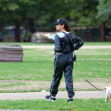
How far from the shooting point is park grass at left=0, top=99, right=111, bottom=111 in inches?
371

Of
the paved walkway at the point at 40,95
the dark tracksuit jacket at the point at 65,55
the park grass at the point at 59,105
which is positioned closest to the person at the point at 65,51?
the dark tracksuit jacket at the point at 65,55

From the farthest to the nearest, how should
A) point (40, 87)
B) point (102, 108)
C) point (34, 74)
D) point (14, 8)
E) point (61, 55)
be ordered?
point (14, 8) < point (34, 74) < point (40, 87) < point (61, 55) < point (102, 108)

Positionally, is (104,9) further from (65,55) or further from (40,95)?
Answer: (65,55)

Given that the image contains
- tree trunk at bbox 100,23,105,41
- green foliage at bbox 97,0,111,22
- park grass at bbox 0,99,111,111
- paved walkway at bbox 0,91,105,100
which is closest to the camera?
park grass at bbox 0,99,111,111

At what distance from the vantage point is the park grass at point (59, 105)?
30.9 feet

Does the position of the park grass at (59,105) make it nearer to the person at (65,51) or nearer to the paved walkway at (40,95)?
the person at (65,51)

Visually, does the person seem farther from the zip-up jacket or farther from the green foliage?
the green foliage

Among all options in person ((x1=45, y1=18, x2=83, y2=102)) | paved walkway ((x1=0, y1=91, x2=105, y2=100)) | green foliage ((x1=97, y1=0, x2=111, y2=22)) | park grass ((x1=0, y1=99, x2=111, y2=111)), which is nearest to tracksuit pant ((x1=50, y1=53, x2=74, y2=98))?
person ((x1=45, y1=18, x2=83, y2=102))

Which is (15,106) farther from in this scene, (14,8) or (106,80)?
(14,8)

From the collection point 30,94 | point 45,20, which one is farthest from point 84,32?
point 30,94

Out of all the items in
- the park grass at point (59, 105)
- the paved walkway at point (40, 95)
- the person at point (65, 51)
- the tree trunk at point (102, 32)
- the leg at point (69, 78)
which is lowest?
the tree trunk at point (102, 32)

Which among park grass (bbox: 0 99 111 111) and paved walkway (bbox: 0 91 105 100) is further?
paved walkway (bbox: 0 91 105 100)

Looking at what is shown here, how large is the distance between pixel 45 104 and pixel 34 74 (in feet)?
24.2

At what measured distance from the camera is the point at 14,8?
6362 centimetres
